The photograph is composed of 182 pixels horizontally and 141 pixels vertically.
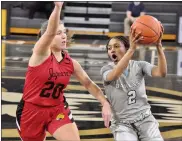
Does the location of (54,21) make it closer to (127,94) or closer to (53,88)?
(53,88)

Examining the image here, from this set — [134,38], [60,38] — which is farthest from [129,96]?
[60,38]

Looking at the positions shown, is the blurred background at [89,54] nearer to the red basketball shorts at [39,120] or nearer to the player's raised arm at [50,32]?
the player's raised arm at [50,32]

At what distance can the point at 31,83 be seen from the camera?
11.8ft

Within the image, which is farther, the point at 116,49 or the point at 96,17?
the point at 96,17

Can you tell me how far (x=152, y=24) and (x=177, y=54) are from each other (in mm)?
10007

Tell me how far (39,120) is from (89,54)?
9.26 m

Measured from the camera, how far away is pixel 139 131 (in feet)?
11.7

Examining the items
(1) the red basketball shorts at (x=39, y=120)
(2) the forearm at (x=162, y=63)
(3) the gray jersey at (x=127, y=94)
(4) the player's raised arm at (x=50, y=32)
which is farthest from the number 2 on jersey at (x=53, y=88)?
(2) the forearm at (x=162, y=63)

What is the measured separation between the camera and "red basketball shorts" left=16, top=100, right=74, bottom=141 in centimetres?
358

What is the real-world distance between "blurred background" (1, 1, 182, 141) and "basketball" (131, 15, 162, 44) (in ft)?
3.03

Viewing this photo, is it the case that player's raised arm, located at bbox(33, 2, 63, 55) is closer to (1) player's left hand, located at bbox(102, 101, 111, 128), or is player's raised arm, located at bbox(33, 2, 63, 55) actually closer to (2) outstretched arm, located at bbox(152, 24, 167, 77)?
(1) player's left hand, located at bbox(102, 101, 111, 128)

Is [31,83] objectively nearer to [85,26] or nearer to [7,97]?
[7,97]

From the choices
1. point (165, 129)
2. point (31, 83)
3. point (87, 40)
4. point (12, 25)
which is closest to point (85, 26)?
point (87, 40)

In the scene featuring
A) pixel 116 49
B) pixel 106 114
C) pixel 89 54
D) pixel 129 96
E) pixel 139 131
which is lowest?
pixel 89 54
